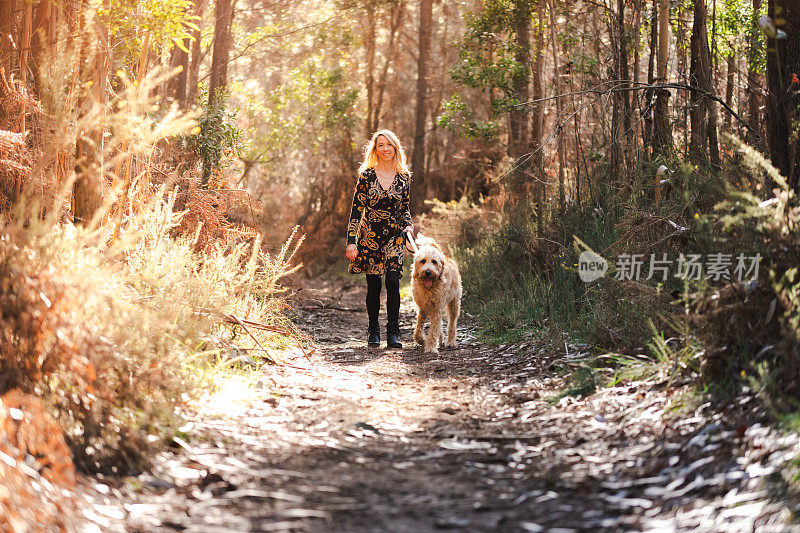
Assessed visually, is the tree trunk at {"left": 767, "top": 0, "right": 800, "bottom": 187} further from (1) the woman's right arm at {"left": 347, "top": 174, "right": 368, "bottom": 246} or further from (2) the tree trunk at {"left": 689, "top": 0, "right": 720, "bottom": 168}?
(1) the woman's right arm at {"left": 347, "top": 174, "right": 368, "bottom": 246}

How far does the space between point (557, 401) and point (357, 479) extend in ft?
6.15

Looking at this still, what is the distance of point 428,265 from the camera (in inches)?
313

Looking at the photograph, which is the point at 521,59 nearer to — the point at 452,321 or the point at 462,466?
the point at 452,321

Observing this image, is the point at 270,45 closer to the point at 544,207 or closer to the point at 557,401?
the point at 544,207

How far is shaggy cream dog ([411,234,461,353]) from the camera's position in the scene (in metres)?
7.97

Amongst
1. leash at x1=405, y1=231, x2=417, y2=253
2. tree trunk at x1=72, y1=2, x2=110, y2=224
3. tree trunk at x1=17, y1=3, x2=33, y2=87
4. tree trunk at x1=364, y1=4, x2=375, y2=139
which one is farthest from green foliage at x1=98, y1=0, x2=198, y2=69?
tree trunk at x1=364, y1=4, x2=375, y2=139

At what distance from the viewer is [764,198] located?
17.1 feet

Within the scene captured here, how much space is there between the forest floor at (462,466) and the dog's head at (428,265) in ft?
7.90

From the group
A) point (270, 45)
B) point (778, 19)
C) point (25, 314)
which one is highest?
point (270, 45)

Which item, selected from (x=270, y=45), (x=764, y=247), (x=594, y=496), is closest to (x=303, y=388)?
(x=594, y=496)

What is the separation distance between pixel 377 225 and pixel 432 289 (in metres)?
0.94

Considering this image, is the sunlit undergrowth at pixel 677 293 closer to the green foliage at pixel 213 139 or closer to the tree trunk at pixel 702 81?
the tree trunk at pixel 702 81

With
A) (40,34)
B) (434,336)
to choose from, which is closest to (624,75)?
(434,336)

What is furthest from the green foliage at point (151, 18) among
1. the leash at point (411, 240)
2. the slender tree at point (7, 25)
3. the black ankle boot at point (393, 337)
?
the black ankle boot at point (393, 337)
